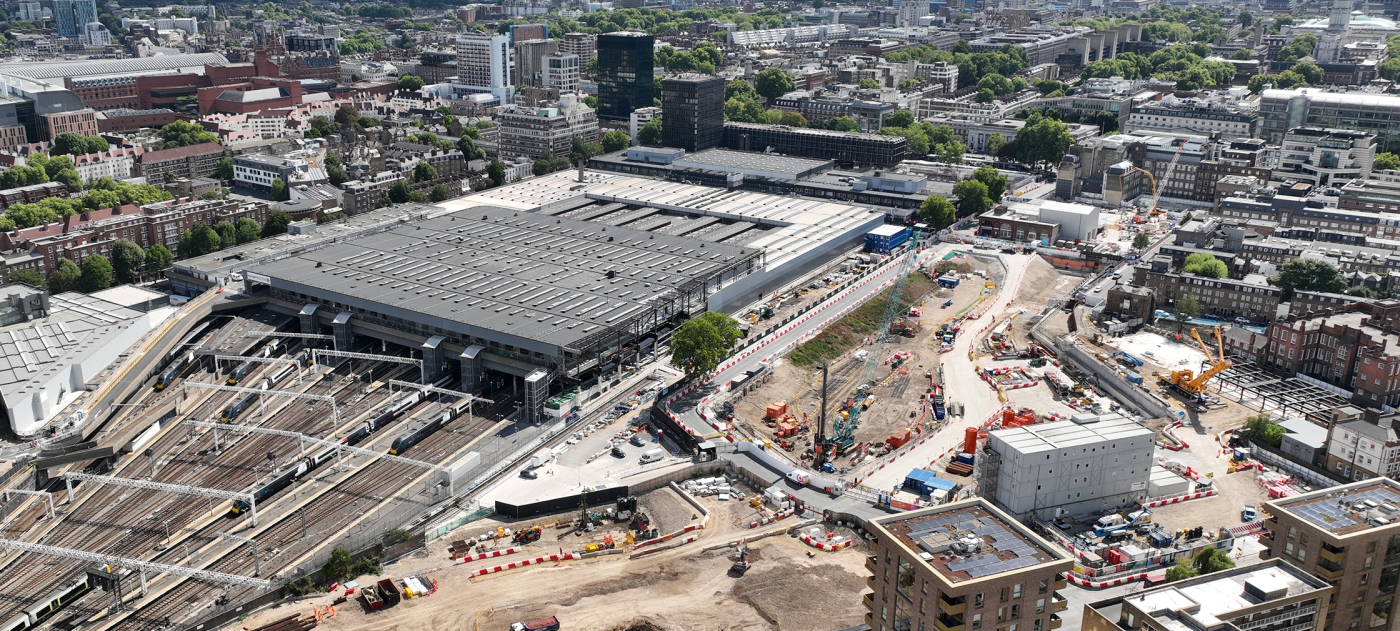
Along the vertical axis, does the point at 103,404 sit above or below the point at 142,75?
below

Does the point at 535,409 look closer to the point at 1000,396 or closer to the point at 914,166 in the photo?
the point at 1000,396

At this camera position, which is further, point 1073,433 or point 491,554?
point 1073,433

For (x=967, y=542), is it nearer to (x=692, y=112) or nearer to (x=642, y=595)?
(x=642, y=595)

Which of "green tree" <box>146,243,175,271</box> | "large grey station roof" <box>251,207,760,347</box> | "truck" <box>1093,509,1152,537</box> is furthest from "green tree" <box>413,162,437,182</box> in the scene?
"truck" <box>1093,509,1152,537</box>

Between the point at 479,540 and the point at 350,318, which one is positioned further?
the point at 350,318

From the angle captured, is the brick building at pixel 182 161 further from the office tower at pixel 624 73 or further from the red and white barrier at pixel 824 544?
the red and white barrier at pixel 824 544

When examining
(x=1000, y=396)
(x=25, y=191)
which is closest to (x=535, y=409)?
(x=1000, y=396)

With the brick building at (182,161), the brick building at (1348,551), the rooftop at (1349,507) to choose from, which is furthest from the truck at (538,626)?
the brick building at (182,161)

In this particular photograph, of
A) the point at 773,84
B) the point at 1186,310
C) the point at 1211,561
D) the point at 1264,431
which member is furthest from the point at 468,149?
the point at 1211,561
